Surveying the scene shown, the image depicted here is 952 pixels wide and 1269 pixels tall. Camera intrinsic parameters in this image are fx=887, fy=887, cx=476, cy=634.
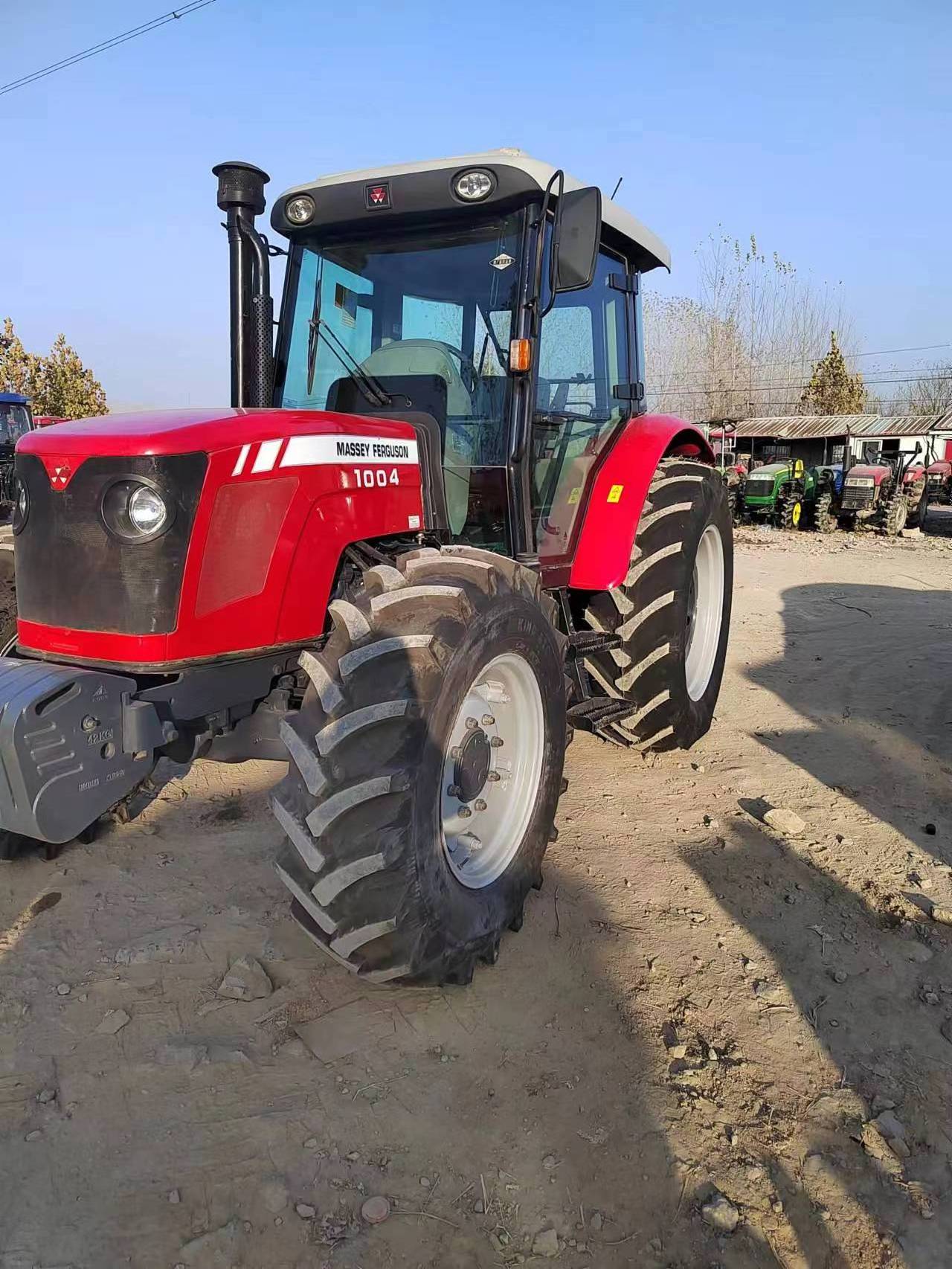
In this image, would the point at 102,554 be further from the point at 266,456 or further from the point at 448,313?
the point at 448,313

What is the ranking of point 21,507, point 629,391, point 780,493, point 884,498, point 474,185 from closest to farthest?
1. point 21,507
2. point 474,185
3. point 629,391
4. point 884,498
5. point 780,493

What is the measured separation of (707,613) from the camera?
491 centimetres

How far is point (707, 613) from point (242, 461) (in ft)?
10.6

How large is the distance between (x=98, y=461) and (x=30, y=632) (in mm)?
524

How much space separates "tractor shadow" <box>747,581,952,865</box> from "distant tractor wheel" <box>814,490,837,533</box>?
29.9ft

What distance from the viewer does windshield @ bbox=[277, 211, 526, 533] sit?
3172 mm

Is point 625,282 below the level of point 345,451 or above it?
above

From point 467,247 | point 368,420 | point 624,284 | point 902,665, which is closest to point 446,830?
point 368,420

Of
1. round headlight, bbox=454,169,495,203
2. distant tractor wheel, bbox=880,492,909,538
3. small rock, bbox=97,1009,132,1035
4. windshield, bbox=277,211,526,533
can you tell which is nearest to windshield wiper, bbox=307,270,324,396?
windshield, bbox=277,211,526,533

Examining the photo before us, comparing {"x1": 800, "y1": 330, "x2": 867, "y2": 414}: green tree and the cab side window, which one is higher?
{"x1": 800, "y1": 330, "x2": 867, "y2": 414}: green tree

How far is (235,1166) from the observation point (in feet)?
6.45

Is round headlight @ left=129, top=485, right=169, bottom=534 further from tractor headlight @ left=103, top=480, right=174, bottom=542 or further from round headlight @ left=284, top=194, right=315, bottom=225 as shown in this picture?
round headlight @ left=284, top=194, right=315, bottom=225

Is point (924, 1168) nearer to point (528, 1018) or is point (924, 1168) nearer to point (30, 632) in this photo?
point (528, 1018)

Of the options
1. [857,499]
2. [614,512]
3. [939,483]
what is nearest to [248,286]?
[614,512]
